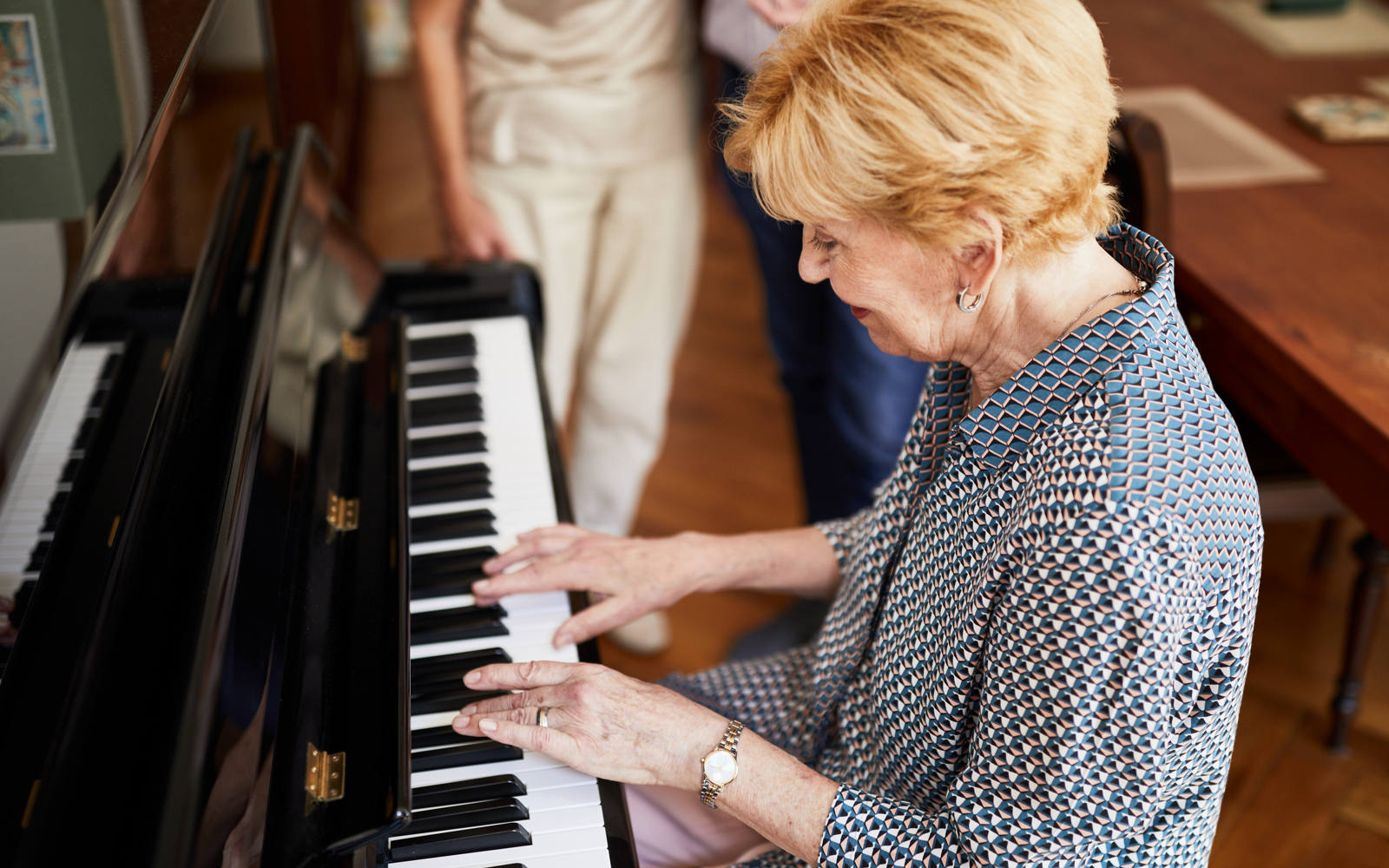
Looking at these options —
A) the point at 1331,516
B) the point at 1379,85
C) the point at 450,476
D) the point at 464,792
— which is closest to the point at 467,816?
the point at 464,792

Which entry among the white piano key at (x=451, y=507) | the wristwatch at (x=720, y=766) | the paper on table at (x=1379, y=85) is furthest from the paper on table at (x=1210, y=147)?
the wristwatch at (x=720, y=766)

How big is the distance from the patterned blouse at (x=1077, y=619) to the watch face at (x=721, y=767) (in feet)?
0.29

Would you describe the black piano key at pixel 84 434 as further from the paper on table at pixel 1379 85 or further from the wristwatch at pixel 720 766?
the paper on table at pixel 1379 85

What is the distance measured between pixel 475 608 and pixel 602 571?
13 cm

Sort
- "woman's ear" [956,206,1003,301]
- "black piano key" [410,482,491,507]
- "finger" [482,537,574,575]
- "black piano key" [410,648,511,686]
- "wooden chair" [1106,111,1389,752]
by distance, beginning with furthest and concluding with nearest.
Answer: "wooden chair" [1106,111,1389,752] → "black piano key" [410,482,491,507] → "finger" [482,537,574,575] → "black piano key" [410,648,511,686] → "woman's ear" [956,206,1003,301]

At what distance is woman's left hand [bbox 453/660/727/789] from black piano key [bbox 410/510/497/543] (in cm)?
30

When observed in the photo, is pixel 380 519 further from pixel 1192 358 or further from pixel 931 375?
pixel 1192 358

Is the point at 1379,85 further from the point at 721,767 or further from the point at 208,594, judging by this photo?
the point at 208,594

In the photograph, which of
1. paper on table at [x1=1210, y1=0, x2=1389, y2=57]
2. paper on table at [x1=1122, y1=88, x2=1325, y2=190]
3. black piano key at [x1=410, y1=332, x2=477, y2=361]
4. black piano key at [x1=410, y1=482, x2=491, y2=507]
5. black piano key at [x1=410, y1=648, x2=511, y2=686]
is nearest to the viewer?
black piano key at [x1=410, y1=648, x2=511, y2=686]

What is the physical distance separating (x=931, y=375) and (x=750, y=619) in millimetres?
1247

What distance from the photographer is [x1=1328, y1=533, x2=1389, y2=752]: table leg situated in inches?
72.7

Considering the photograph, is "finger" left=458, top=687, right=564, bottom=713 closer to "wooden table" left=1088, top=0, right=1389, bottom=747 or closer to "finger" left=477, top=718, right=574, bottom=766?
"finger" left=477, top=718, right=574, bottom=766

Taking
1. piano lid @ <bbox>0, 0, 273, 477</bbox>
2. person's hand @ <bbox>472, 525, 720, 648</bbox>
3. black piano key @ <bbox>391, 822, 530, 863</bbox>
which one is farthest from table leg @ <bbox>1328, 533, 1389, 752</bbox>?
piano lid @ <bbox>0, 0, 273, 477</bbox>

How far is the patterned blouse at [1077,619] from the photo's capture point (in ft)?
2.69
